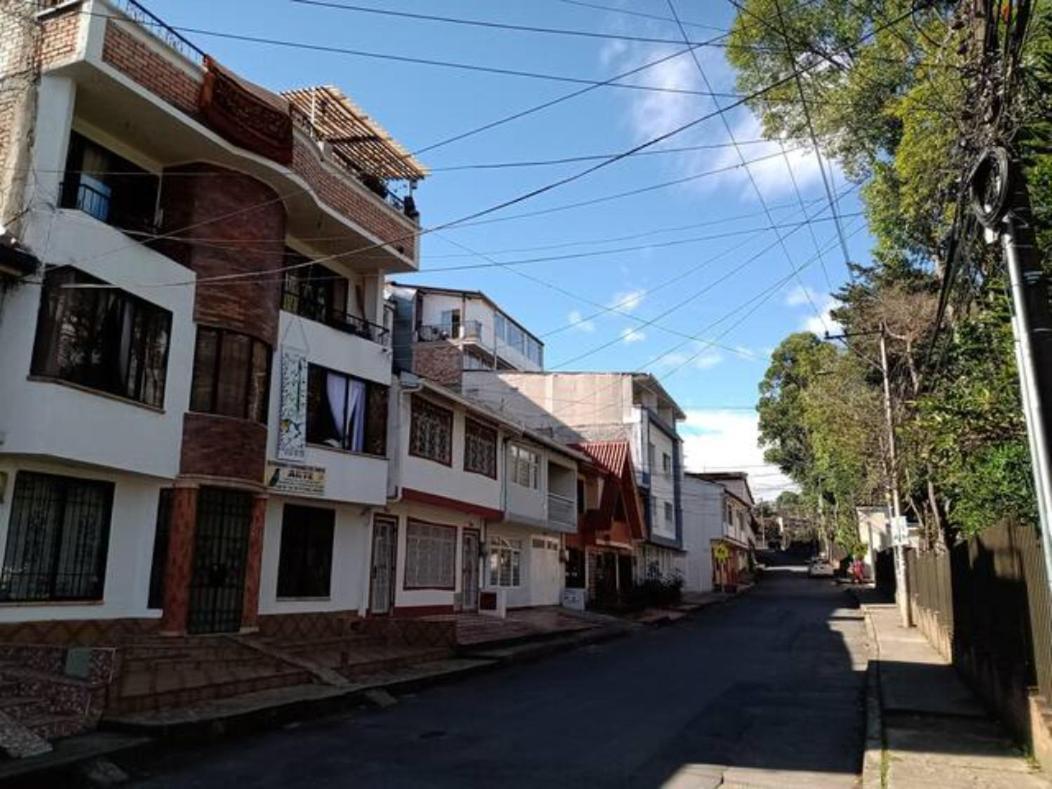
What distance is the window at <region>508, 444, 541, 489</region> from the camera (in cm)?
2877

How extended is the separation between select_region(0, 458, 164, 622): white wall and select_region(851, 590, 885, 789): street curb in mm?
11334

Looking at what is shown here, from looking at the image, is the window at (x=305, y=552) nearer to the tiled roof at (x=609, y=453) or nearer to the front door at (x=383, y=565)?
the front door at (x=383, y=565)

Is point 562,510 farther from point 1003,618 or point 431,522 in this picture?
point 1003,618

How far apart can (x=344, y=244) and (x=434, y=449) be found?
6207mm

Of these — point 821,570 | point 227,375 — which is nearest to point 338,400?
point 227,375

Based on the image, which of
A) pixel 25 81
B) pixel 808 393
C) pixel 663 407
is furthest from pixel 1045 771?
pixel 663 407

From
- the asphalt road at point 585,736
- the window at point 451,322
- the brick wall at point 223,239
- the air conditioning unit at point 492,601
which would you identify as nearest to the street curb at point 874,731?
the asphalt road at point 585,736

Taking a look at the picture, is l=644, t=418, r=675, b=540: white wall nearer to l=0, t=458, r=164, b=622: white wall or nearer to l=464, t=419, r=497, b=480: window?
l=464, t=419, r=497, b=480: window

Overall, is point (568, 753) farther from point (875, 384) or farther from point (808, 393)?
point (808, 393)

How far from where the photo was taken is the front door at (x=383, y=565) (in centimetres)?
2083

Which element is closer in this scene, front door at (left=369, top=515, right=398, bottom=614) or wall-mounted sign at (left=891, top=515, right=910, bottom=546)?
front door at (left=369, top=515, right=398, bottom=614)

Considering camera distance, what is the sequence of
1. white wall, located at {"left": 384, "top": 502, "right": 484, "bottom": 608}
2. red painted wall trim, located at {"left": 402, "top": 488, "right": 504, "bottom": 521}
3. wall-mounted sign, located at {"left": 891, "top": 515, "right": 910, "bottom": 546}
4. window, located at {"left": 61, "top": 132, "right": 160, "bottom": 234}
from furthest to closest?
wall-mounted sign, located at {"left": 891, "top": 515, "right": 910, "bottom": 546} → white wall, located at {"left": 384, "top": 502, "right": 484, "bottom": 608} → red painted wall trim, located at {"left": 402, "top": 488, "right": 504, "bottom": 521} → window, located at {"left": 61, "top": 132, "right": 160, "bottom": 234}

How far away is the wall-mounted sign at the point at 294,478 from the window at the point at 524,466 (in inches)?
425

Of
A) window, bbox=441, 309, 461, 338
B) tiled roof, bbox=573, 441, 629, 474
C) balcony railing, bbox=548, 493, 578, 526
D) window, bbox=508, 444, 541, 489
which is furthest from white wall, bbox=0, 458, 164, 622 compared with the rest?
window, bbox=441, 309, 461, 338
